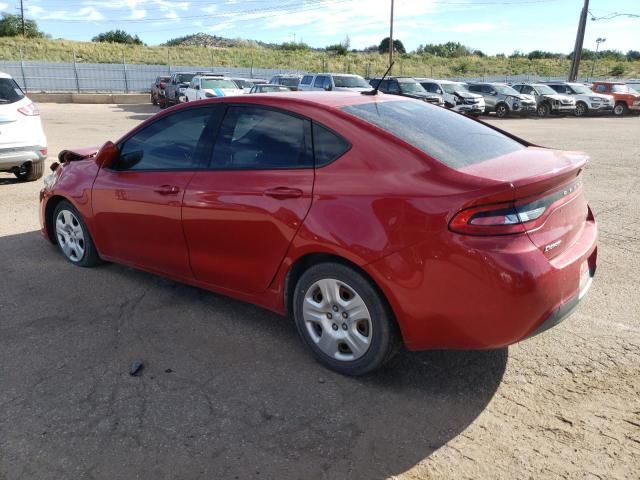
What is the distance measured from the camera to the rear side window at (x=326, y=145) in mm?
3197

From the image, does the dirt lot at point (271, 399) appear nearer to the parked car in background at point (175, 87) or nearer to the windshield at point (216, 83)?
the windshield at point (216, 83)

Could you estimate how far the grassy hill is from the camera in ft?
168

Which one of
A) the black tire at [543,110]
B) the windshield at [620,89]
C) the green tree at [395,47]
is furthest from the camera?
the green tree at [395,47]

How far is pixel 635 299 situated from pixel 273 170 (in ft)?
10.0

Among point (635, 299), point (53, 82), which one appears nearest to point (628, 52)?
point (53, 82)

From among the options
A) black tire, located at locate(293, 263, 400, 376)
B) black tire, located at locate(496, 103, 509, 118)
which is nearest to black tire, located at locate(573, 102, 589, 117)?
black tire, located at locate(496, 103, 509, 118)

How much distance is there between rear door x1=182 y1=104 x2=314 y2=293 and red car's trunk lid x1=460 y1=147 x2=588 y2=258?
1043mm

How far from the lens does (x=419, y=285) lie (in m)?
2.84

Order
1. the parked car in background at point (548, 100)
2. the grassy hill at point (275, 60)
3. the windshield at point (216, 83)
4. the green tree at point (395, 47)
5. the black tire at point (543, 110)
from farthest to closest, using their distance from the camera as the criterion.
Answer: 1. the green tree at point (395, 47)
2. the grassy hill at point (275, 60)
3. the black tire at point (543, 110)
4. the parked car in background at point (548, 100)
5. the windshield at point (216, 83)

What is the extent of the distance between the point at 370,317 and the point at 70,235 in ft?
11.0

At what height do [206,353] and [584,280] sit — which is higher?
[584,280]

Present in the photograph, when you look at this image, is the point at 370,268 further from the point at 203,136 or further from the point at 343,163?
the point at 203,136

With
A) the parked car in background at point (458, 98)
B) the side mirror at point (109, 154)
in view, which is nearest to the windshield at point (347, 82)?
the parked car in background at point (458, 98)

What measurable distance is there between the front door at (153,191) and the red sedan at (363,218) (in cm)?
1
